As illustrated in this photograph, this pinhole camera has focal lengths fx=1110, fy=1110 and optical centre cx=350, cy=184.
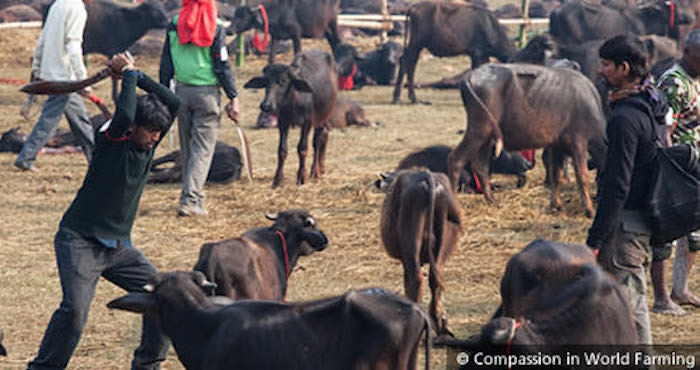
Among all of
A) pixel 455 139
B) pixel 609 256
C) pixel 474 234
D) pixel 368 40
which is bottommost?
pixel 368 40

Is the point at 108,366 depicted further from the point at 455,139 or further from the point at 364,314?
the point at 455,139

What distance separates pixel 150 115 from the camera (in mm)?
6410

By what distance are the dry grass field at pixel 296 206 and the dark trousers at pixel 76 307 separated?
2.77 ft

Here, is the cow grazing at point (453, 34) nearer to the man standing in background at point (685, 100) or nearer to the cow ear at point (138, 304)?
the man standing in background at point (685, 100)

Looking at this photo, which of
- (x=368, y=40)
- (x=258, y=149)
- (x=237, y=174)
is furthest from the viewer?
(x=368, y=40)

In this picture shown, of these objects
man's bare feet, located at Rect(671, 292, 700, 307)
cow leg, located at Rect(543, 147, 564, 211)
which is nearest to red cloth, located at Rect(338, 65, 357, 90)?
cow leg, located at Rect(543, 147, 564, 211)

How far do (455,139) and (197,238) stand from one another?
7.57m

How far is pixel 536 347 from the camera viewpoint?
5172 millimetres

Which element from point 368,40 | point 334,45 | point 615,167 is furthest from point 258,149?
point 368,40

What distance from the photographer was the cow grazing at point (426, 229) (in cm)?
817

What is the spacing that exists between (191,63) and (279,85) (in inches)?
88.1

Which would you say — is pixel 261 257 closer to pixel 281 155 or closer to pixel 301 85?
pixel 281 155

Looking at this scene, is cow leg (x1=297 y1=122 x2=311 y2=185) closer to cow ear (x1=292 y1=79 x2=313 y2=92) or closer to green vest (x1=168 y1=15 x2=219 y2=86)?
cow ear (x1=292 y1=79 x2=313 y2=92)

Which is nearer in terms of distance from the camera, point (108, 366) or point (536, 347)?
point (536, 347)
